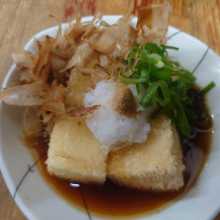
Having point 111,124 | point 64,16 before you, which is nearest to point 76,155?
point 111,124

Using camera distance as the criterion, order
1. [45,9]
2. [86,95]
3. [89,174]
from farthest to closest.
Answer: [45,9] < [86,95] < [89,174]

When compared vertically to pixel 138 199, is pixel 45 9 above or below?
above

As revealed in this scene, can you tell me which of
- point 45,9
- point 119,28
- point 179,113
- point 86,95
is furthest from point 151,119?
point 45,9

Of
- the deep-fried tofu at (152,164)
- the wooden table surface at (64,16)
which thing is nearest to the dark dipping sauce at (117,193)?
the deep-fried tofu at (152,164)

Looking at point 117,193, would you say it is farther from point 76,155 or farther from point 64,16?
point 64,16

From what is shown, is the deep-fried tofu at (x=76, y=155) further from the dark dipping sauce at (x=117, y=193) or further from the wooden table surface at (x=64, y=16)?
the wooden table surface at (x=64, y=16)

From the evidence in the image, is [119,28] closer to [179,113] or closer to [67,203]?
[179,113]

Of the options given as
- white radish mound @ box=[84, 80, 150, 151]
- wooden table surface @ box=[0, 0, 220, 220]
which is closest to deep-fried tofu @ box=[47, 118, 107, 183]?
white radish mound @ box=[84, 80, 150, 151]

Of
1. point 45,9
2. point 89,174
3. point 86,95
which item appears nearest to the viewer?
point 89,174
